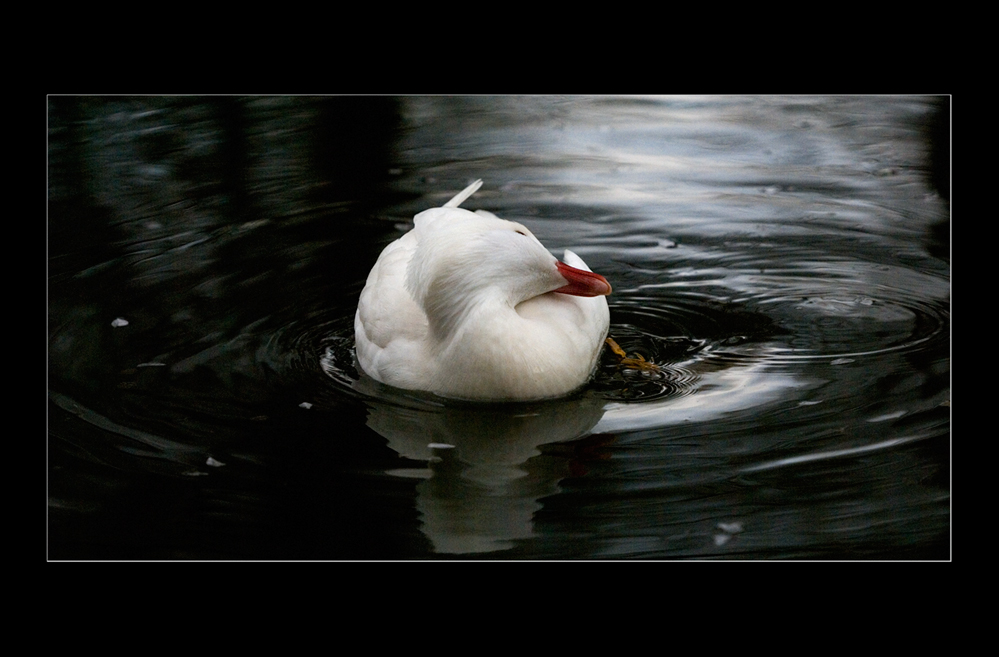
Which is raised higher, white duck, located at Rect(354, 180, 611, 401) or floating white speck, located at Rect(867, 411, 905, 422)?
white duck, located at Rect(354, 180, 611, 401)

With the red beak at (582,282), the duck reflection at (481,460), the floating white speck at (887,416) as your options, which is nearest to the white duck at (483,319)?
the red beak at (582,282)

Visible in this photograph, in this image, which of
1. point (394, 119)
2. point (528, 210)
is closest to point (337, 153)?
point (394, 119)

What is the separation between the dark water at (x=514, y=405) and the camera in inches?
176

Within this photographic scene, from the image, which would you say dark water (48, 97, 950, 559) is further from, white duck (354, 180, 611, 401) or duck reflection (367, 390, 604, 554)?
white duck (354, 180, 611, 401)

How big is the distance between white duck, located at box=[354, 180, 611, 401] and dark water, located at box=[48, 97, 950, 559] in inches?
5.0

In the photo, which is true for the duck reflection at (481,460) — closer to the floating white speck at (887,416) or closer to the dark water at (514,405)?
the dark water at (514,405)

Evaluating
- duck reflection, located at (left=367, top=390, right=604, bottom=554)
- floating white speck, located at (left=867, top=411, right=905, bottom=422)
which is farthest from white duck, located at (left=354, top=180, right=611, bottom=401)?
floating white speck, located at (left=867, top=411, right=905, bottom=422)

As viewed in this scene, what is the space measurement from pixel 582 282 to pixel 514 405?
63cm

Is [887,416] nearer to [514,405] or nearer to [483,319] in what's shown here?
[514,405]

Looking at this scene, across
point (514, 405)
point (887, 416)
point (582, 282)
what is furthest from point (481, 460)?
point (887, 416)

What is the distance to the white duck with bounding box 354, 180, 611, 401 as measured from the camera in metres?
5.08

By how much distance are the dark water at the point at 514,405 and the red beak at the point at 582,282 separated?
418mm

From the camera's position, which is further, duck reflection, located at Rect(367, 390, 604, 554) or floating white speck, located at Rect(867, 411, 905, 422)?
floating white speck, located at Rect(867, 411, 905, 422)

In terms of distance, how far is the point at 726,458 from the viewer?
188 inches
